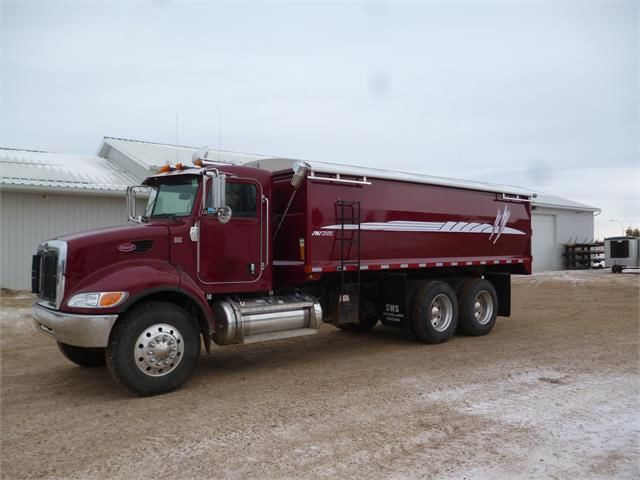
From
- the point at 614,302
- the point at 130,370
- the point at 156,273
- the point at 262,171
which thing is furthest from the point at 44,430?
the point at 614,302

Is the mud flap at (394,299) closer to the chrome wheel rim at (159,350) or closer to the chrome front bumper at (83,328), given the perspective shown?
the chrome wheel rim at (159,350)

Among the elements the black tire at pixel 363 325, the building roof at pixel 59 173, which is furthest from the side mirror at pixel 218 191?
the building roof at pixel 59 173

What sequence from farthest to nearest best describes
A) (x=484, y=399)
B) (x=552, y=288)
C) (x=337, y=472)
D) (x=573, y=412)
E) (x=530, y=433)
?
(x=552, y=288) → (x=484, y=399) → (x=573, y=412) → (x=530, y=433) → (x=337, y=472)


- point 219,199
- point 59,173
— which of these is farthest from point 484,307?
point 59,173

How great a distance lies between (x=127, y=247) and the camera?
6664 mm

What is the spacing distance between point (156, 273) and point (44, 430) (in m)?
2.07

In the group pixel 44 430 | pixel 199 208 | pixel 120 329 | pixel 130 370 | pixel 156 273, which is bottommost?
pixel 44 430

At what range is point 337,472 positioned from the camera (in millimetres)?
4234

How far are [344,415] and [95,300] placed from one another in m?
3.03

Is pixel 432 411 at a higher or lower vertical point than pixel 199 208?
lower

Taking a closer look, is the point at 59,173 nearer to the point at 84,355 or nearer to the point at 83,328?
the point at 84,355

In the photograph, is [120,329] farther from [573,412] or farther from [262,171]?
[573,412]

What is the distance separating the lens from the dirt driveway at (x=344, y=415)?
440cm

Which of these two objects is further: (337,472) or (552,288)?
(552,288)
